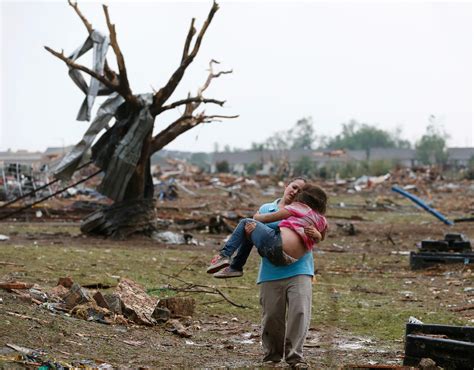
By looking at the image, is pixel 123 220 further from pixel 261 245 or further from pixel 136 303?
pixel 261 245

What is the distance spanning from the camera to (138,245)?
62.3 feet

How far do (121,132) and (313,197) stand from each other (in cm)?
1320

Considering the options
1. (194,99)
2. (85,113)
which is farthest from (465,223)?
(85,113)

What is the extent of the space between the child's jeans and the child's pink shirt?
13 centimetres

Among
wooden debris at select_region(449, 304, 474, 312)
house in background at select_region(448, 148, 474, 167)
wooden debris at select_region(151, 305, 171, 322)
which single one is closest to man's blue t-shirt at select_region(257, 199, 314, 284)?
wooden debris at select_region(151, 305, 171, 322)

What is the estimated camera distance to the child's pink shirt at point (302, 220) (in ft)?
22.7

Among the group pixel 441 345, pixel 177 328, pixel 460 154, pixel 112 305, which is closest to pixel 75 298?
pixel 112 305

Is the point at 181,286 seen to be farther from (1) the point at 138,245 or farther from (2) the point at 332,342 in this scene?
(1) the point at 138,245

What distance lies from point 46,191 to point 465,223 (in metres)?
17.3

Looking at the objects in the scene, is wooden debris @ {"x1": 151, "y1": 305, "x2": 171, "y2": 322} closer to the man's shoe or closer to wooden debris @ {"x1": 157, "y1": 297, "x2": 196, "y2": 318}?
wooden debris @ {"x1": 157, "y1": 297, "x2": 196, "y2": 318}

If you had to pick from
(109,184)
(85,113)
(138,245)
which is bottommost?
(138,245)

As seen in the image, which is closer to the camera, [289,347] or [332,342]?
[289,347]

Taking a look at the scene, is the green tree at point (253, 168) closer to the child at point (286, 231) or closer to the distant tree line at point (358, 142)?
the distant tree line at point (358, 142)

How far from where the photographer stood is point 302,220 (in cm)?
696
